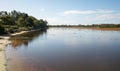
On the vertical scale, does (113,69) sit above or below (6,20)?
below

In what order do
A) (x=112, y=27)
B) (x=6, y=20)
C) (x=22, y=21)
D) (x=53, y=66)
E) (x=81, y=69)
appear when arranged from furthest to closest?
(x=112, y=27), (x=22, y=21), (x=6, y=20), (x=53, y=66), (x=81, y=69)

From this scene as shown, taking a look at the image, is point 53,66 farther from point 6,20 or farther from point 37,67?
point 6,20

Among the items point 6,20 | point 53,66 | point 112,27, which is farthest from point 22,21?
point 112,27

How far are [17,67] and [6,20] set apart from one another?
66.1 m

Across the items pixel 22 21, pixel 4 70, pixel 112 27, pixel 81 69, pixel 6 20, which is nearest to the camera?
pixel 4 70

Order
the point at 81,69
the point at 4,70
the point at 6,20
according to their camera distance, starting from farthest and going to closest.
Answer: the point at 6,20 → the point at 81,69 → the point at 4,70

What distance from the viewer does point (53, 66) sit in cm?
1778

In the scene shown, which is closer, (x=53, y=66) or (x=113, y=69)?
(x=113, y=69)

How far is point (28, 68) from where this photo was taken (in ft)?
54.9

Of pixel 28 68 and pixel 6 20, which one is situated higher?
pixel 6 20

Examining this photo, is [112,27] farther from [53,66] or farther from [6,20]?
[53,66]

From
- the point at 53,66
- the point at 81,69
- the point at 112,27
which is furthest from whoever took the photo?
the point at 112,27

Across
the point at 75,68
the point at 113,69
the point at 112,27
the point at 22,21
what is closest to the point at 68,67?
the point at 75,68

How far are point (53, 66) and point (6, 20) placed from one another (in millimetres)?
66480
